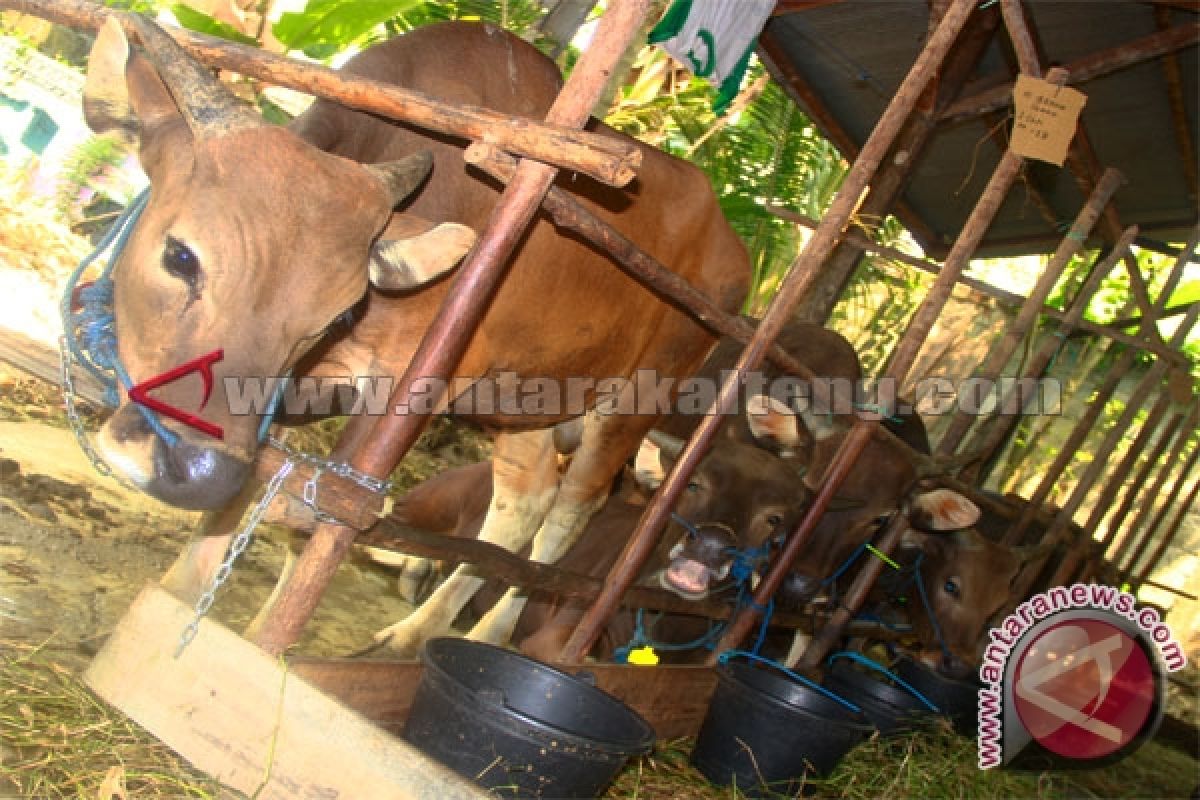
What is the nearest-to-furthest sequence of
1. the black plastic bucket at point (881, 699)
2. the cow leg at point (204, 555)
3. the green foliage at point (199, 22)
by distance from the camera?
the cow leg at point (204, 555)
the black plastic bucket at point (881, 699)
the green foliage at point (199, 22)

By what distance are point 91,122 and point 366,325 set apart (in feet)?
3.21

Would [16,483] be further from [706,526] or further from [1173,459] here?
[1173,459]

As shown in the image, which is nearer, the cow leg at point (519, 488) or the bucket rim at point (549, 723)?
the bucket rim at point (549, 723)

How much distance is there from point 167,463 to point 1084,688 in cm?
452

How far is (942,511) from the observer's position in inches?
231

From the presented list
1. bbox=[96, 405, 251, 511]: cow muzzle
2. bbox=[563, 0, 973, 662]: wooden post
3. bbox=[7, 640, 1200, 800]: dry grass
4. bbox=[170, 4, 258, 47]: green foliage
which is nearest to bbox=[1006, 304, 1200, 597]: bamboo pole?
bbox=[7, 640, 1200, 800]: dry grass

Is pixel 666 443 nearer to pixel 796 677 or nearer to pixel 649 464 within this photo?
pixel 649 464

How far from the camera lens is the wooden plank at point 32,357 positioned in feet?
13.5

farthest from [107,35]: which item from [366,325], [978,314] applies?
[978,314]

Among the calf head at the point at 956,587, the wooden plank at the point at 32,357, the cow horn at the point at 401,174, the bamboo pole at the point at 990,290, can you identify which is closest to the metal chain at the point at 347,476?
the cow horn at the point at 401,174

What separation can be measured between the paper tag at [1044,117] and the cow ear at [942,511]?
209 centimetres

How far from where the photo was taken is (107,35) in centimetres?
270

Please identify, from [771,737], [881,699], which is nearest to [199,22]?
[771,737]

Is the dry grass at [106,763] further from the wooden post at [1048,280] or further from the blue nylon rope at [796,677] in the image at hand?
the wooden post at [1048,280]
